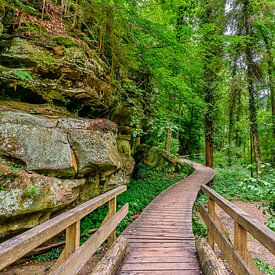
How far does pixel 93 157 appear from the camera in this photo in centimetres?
525

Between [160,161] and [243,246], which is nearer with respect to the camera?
[243,246]

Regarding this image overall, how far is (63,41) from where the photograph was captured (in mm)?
5324

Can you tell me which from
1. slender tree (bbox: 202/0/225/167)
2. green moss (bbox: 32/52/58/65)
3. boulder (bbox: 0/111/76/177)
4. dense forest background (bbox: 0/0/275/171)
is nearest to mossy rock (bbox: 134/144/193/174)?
dense forest background (bbox: 0/0/275/171)

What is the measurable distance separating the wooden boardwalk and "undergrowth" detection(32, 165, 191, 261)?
77 centimetres

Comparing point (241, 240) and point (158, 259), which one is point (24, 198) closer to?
point (158, 259)

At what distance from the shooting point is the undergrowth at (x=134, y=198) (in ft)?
18.5

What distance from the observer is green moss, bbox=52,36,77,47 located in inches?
207

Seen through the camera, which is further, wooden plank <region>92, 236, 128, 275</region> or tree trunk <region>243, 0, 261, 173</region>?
tree trunk <region>243, 0, 261, 173</region>

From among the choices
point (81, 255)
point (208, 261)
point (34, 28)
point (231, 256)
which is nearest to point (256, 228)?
point (231, 256)

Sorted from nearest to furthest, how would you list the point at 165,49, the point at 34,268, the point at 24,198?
the point at 24,198, the point at 34,268, the point at 165,49

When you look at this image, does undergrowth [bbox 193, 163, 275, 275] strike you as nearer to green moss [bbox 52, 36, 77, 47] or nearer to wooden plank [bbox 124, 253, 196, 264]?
wooden plank [bbox 124, 253, 196, 264]

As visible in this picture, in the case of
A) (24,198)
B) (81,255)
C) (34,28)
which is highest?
(34,28)

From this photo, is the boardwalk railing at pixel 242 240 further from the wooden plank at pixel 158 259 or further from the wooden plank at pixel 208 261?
the wooden plank at pixel 158 259

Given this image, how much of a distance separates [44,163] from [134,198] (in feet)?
14.8
